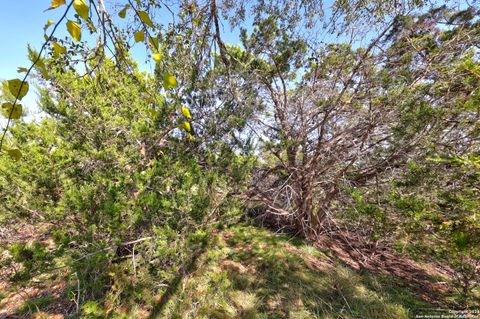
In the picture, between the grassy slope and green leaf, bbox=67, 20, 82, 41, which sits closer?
green leaf, bbox=67, 20, 82, 41

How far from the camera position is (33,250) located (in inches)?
58.1

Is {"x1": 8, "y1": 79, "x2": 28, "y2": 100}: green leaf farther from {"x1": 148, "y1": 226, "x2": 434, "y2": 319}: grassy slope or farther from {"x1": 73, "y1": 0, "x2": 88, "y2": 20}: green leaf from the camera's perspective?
{"x1": 148, "y1": 226, "x2": 434, "y2": 319}: grassy slope

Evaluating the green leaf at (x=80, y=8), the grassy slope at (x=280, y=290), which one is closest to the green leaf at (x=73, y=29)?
the green leaf at (x=80, y=8)

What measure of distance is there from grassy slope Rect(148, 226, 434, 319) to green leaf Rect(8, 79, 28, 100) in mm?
2375

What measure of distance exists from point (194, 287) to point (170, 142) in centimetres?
193

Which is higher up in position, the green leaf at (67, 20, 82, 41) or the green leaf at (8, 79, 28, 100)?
the green leaf at (67, 20, 82, 41)

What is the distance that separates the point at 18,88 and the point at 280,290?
3.17 metres

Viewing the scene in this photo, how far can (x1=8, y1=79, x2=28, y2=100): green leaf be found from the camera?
52cm

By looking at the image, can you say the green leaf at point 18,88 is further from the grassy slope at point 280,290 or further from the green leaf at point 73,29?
the grassy slope at point 280,290

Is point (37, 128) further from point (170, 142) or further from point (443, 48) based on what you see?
point (443, 48)

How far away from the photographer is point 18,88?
526 mm

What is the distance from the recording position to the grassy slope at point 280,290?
7.71 feet

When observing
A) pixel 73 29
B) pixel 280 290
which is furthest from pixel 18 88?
pixel 280 290

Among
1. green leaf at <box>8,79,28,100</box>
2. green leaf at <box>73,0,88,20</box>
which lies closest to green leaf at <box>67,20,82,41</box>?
green leaf at <box>73,0,88,20</box>
